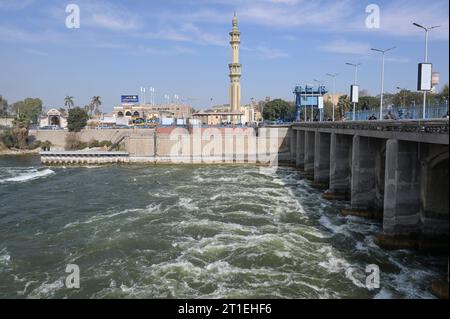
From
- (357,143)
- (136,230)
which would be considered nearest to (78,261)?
(136,230)

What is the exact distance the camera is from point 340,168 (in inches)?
1626

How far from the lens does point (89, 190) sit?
46.1 metres

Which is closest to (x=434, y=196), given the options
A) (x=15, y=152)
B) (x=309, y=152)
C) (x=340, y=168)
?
(x=340, y=168)

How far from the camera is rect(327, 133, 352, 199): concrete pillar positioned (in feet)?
134

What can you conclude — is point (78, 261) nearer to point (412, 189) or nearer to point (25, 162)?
point (412, 189)

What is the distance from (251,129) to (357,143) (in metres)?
48.0

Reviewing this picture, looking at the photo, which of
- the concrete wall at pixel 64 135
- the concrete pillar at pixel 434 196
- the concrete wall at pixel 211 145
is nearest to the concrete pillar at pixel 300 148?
the concrete wall at pixel 211 145

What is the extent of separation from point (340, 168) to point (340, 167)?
10 cm

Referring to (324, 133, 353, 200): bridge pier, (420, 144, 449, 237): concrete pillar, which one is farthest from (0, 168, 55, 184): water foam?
(420, 144, 449, 237): concrete pillar

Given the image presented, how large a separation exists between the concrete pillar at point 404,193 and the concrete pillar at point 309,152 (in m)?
33.2

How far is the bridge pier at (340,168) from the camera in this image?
Answer: 4091cm

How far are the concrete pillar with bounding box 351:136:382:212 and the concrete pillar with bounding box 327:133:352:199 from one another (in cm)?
680

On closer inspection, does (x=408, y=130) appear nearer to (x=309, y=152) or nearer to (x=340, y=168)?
(x=340, y=168)

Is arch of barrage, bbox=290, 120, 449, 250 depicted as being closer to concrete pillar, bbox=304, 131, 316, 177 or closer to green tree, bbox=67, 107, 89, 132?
concrete pillar, bbox=304, 131, 316, 177
